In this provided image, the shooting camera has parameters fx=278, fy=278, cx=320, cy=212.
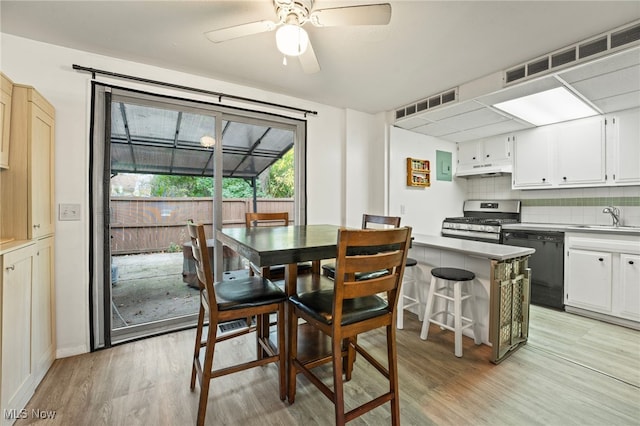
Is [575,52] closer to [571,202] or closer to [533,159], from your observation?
[533,159]

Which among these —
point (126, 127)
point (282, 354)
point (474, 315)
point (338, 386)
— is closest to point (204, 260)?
point (282, 354)

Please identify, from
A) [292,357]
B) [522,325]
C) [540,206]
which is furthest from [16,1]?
[540,206]

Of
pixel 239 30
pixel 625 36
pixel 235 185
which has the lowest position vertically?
pixel 235 185

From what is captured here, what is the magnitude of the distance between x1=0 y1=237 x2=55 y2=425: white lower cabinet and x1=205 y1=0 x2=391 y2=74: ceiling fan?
1.74 metres

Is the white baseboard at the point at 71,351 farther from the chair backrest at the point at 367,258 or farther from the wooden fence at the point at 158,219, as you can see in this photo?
the chair backrest at the point at 367,258

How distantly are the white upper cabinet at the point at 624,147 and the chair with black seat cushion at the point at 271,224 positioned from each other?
3567 millimetres

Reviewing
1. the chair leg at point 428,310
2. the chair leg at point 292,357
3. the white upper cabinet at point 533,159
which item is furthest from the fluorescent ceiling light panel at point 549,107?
the chair leg at point 292,357

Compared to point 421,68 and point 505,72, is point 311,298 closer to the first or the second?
point 421,68

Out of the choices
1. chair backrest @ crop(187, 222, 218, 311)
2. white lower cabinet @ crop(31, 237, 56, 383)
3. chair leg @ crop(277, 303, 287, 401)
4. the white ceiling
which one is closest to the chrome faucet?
the white ceiling

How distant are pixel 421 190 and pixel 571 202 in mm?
1848

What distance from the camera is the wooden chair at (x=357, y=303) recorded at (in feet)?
4.03

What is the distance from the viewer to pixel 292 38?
1.57 metres

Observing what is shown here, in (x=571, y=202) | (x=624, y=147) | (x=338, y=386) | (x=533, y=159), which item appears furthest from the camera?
(x=533, y=159)

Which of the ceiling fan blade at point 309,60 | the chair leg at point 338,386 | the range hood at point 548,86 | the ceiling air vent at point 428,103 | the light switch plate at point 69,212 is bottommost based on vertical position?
the chair leg at point 338,386
